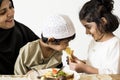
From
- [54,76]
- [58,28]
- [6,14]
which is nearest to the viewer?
A: [54,76]

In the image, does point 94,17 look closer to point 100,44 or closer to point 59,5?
point 100,44

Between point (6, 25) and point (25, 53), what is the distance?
8.3 inches

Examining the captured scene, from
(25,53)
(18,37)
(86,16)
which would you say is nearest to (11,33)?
(18,37)

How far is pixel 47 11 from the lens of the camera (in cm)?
237

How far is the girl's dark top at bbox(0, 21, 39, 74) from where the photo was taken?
4.99ft

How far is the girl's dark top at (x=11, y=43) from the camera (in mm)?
1521

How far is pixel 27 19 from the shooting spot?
240cm

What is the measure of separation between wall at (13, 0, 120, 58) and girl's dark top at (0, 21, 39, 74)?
726 mm

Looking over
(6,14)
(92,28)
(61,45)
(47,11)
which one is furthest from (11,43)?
(47,11)

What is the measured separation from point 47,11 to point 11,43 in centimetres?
86

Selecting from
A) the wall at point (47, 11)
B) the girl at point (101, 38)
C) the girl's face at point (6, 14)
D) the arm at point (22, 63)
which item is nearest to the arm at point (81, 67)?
the girl at point (101, 38)

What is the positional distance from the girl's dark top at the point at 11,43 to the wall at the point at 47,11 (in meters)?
0.73

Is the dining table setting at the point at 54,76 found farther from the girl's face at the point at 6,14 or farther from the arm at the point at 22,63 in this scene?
the girl's face at the point at 6,14

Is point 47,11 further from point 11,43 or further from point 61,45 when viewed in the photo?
point 61,45
